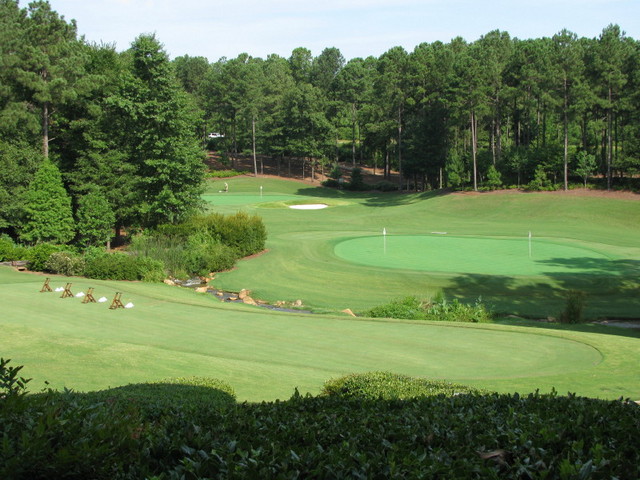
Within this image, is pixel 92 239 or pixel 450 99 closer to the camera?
pixel 92 239

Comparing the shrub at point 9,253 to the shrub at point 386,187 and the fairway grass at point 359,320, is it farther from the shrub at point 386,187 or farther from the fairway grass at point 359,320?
the shrub at point 386,187

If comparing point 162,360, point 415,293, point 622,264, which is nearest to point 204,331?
point 162,360

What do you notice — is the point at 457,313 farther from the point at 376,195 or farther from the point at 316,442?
the point at 376,195

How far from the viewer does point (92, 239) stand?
1689 inches

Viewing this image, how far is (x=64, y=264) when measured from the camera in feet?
101

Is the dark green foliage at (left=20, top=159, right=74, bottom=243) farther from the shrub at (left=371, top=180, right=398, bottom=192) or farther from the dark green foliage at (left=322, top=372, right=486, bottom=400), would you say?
the shrub at (left=371, top=180, right=398, bottom=192)

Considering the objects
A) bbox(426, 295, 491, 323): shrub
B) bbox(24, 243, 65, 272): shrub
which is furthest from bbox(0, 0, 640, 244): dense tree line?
bbox(426, 295, 491, 323): shrub

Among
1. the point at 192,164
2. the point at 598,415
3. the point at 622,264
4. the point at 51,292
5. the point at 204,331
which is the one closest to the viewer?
the point at 598,415

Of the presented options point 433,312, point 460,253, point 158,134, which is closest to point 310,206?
point 158,134

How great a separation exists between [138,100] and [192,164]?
5696 mm

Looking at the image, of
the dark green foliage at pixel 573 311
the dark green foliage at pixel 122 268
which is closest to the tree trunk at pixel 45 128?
the dark green foliage at pixel 122 268

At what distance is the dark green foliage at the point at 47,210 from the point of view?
39.5 m

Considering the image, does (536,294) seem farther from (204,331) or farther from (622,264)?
(204,331)

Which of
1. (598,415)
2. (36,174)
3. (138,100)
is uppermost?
(138,100)
